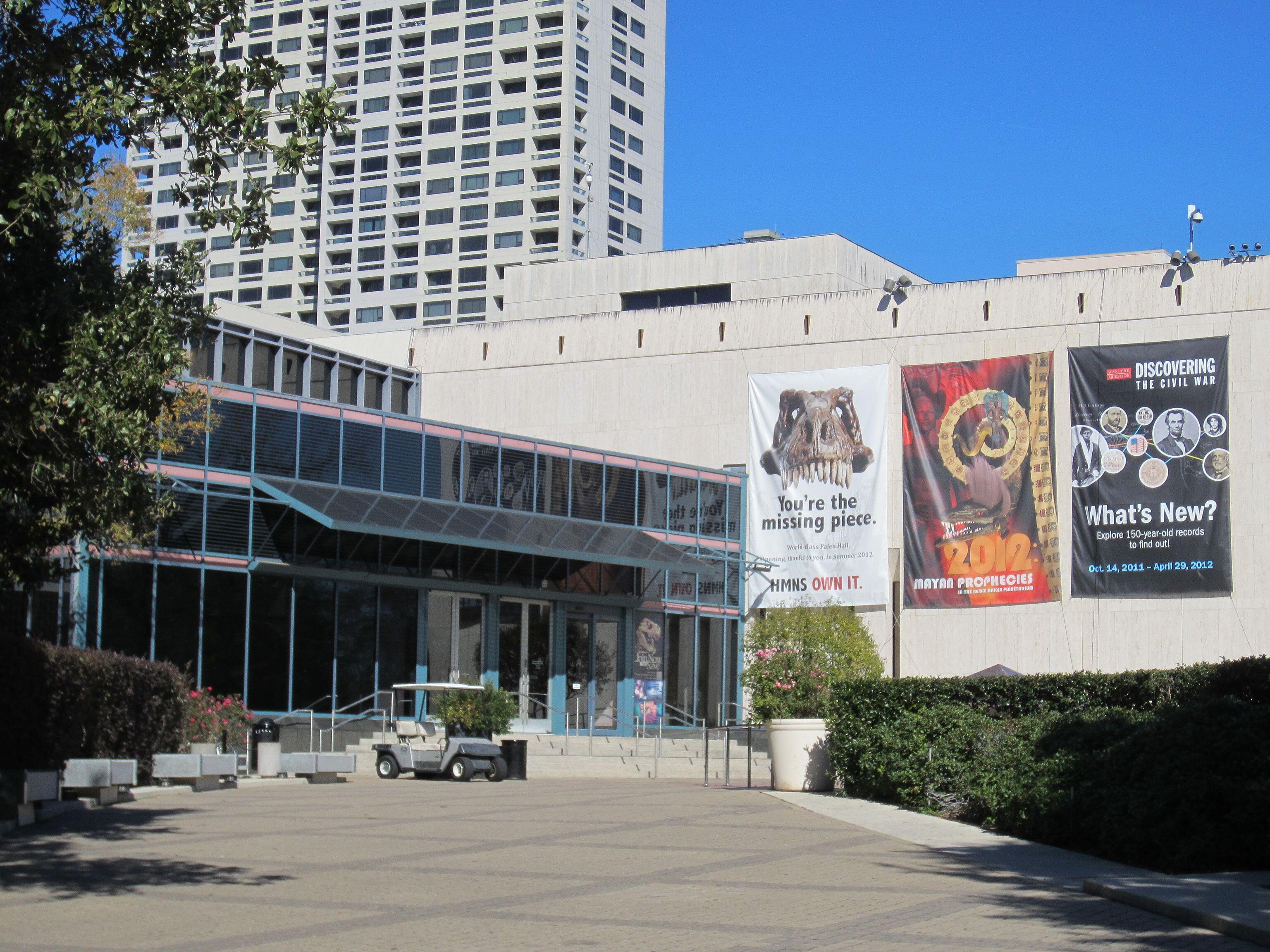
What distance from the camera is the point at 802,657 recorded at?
110 ft

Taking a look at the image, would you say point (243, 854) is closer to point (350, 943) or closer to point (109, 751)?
point (350, 943)

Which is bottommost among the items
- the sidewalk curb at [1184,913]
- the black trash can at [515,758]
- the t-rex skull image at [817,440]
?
the black trash can at [515,758]

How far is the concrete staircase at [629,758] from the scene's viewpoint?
98.2ft

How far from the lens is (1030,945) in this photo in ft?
31.1

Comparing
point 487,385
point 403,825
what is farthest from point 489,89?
point 403,825

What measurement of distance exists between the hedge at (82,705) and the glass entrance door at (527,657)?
48.0ft

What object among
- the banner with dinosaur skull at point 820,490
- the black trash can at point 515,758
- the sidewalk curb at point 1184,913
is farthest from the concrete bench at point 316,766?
the banner with dinosaur skull at point 820,490

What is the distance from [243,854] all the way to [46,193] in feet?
20.0

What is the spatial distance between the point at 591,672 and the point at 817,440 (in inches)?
416

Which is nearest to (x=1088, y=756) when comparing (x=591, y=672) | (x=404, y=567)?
(x=404, y=567)

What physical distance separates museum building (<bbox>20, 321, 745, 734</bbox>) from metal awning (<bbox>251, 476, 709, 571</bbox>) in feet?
0.27

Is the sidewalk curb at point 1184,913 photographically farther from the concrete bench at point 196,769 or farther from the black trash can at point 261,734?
the black trash can at point 261,734

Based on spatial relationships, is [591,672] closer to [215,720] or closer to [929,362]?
[929,362]

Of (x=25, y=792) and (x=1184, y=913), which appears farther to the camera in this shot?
(x=25, y=792)
